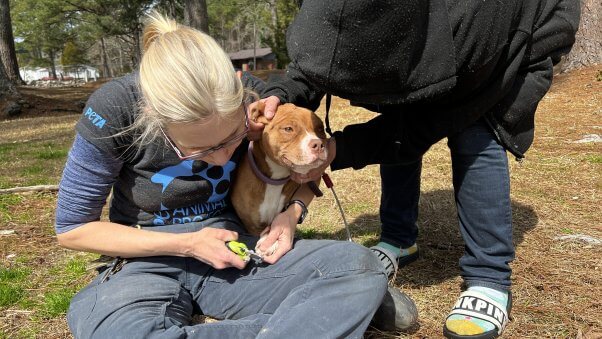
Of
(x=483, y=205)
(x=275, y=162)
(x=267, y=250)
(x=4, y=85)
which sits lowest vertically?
(x=4, y=85)

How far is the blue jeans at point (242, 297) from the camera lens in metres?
1.75

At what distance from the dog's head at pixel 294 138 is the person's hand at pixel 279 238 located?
8.7 inches

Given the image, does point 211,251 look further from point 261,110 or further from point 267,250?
point 261,110

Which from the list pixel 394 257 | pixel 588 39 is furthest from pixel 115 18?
pixel 394 257

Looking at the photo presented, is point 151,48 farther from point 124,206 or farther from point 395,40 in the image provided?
point 395,40

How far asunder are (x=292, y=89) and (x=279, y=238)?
2.20 feet

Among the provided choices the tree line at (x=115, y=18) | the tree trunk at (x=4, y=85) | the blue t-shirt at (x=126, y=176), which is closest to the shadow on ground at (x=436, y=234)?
the blue t-shirt at (x=126, y=176)

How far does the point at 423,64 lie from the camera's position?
183cm

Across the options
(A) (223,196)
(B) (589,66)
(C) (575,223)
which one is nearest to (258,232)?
(A) (223,196)

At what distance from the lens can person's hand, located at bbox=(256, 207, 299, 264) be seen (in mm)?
2133

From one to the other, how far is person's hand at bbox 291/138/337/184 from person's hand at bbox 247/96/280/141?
28 cm

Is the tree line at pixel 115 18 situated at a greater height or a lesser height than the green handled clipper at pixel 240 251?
lesser

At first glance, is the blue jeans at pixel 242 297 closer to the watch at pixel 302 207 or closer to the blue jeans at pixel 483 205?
the watch at pixel 302 207

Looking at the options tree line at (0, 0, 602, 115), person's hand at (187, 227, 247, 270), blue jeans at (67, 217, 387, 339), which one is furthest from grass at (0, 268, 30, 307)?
tree line at (0, 0, 602, 115)
